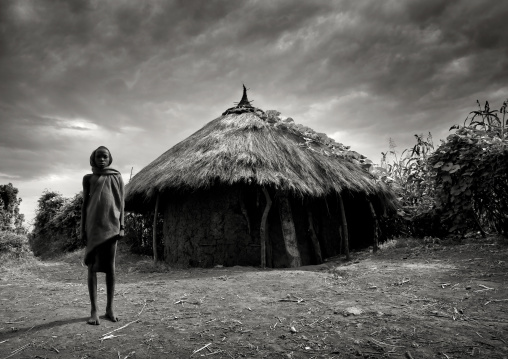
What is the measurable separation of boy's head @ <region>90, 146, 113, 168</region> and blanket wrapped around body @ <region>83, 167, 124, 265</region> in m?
0.04

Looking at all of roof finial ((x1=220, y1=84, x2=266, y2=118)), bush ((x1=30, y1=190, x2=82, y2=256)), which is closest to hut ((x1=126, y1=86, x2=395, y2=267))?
roof finial ((x1=220, y1=84, x2=266, y2=118))

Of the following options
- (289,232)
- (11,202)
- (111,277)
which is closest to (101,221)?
(111,277)

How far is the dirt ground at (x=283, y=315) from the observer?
2.50 metres

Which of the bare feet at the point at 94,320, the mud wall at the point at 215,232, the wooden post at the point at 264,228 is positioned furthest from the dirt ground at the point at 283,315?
the mud wall at the point at 215,232

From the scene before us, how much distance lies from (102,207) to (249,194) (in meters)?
4.13

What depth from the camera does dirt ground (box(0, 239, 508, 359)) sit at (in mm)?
2504

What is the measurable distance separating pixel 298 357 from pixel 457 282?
2756 mm

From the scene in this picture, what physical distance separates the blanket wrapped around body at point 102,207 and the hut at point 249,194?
3060mm

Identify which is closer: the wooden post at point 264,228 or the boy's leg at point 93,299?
the boy's leg at point 93,299

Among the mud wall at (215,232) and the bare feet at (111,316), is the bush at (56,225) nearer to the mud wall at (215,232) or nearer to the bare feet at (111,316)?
the mud wall at (215,232)

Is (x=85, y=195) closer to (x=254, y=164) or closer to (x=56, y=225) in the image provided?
(x=254, y=164)

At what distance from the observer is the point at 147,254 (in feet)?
34.7

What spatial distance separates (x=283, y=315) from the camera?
329 cm

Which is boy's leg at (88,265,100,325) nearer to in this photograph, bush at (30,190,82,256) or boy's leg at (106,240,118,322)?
boy's leg at (106,240,118,322)
